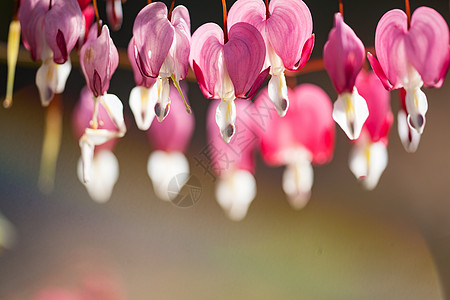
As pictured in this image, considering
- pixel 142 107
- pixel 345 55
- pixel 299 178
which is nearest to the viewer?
pixel 345 55

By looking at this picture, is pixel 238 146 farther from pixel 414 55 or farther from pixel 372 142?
pixel 414 55

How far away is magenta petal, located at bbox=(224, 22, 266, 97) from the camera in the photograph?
604 millimetres

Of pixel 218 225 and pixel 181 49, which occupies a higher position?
pixel 181 49

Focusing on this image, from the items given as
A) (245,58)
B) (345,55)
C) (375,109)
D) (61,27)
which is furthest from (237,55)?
(375,109)

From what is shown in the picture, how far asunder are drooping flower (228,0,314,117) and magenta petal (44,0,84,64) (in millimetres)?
220

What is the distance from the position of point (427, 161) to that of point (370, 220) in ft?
0.70

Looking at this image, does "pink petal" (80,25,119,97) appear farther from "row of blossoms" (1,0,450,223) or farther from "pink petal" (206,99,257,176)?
"pink petal" (206,99,257,176)

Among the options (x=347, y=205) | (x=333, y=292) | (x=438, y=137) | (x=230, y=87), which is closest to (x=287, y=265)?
(x=333, y=292)

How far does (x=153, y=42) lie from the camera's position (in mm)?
604

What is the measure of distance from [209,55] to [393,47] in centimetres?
23

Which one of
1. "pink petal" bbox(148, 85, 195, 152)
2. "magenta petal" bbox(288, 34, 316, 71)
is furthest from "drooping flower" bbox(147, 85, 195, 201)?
"magenta petal" bbox(288, 34, 316, 71)

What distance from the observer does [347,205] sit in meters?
1.30

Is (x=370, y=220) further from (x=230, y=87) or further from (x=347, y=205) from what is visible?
(x=230, y=87)

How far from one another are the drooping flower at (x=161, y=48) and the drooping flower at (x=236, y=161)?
490 millimetres
